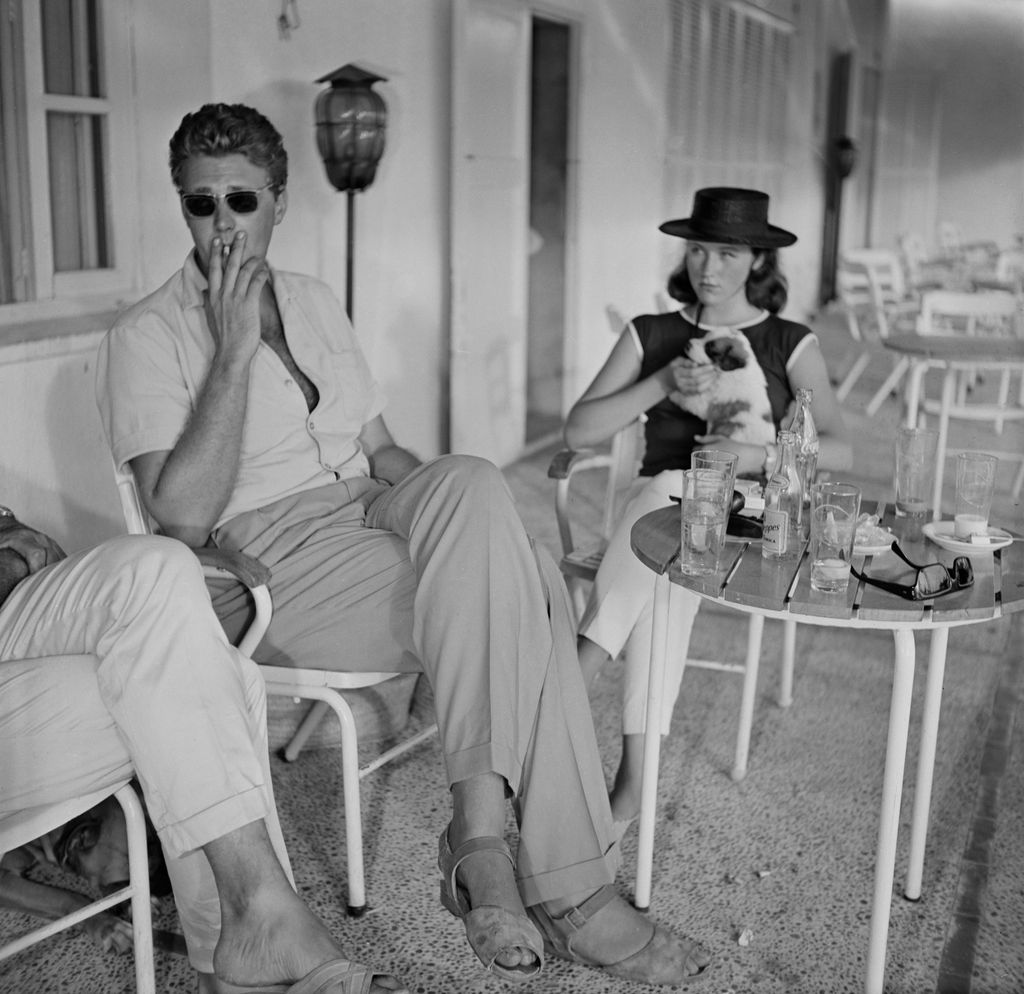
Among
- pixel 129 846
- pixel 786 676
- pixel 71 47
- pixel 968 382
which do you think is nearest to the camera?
pixel 129 846

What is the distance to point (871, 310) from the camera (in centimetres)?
791

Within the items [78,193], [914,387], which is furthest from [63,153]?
[914,387]

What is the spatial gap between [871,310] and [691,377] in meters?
5.71

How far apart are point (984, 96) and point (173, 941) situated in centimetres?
1462

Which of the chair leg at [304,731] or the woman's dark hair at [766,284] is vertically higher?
the woman's dark hair at [766,284]

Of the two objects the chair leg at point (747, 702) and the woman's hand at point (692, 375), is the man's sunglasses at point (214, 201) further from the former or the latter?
the chair leg at point (747, 702)

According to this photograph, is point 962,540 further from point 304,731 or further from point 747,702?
point 304,731

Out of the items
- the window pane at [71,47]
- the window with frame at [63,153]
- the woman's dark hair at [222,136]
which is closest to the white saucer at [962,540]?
the woman's dark hair at [222,136]

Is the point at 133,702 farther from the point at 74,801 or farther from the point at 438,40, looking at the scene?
the point at 438,40

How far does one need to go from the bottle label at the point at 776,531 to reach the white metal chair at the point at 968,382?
185 cm

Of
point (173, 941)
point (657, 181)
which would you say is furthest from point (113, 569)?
point (657, 181)

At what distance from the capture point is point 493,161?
502 centimetres

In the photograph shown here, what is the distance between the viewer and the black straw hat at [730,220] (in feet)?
8.73

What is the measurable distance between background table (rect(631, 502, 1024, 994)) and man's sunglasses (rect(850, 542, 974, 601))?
0.01 meters
